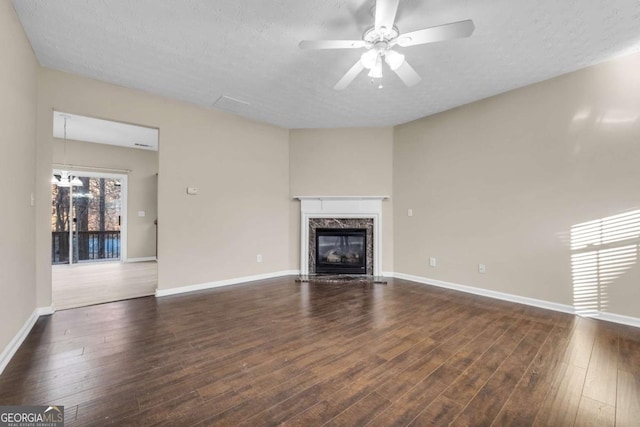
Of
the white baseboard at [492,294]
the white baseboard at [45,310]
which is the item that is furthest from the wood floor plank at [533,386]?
the white baseboard at [45,310]

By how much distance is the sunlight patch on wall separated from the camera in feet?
8.84

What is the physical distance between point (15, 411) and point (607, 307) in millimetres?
4833

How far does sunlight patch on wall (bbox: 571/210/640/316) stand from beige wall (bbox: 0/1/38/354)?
17.1 feet

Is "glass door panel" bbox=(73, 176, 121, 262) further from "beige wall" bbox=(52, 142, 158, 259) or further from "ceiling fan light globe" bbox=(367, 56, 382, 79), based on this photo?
"ceiling fan light globe" bbox=(367, 56, 382, 79)

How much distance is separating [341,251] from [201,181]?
263 cm

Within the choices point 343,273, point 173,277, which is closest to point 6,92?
point 173,277

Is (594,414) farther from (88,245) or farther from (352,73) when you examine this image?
(88,245)

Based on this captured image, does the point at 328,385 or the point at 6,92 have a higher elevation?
the point at 6,92

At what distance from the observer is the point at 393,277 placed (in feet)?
15.4

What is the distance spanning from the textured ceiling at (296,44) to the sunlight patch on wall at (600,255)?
1.72 meters

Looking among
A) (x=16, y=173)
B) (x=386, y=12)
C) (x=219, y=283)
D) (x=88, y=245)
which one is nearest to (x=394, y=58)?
(x=386, y=12)

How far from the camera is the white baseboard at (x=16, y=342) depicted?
1.87 meters

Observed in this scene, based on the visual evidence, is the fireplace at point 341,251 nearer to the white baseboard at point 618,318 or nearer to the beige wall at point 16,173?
the white baseboard at point 618,318

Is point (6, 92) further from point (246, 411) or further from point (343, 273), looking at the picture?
point (343, 273)
